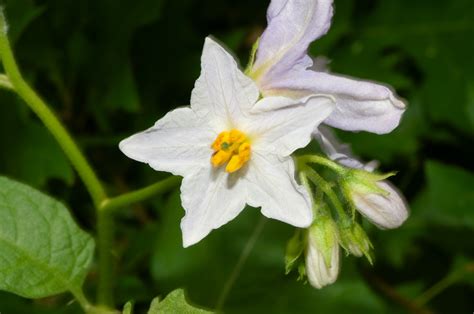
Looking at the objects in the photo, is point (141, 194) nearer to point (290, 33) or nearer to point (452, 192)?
point (290, 33)

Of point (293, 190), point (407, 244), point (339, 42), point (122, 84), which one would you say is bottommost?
point (407, 244)

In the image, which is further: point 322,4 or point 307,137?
point 322,4

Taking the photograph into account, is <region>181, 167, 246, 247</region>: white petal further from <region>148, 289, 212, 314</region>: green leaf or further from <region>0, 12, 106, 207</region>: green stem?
<region>0, 12, 106, 207</region>: green stem

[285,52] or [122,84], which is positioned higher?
[285,52]

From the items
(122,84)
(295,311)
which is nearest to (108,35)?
(122,84)

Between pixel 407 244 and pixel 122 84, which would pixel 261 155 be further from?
pixel 407 244

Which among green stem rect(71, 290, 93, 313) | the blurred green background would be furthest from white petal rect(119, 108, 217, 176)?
the blurred green background

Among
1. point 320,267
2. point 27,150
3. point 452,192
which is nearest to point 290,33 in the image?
point 320,267

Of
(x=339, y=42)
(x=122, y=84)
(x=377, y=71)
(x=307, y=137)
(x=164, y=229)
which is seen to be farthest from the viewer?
(x=339, y=42)

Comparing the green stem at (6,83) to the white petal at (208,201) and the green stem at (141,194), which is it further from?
the white petal at (208,201)
